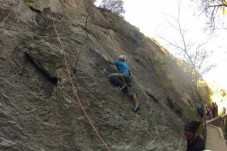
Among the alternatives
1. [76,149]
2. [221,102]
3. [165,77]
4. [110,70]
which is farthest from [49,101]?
[221,102]

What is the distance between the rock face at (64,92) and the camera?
7.11 m

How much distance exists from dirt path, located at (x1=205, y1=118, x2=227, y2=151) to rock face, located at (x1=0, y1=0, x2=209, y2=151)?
10.8 feet

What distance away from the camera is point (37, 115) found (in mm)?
7332

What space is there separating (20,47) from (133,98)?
3.70 meters

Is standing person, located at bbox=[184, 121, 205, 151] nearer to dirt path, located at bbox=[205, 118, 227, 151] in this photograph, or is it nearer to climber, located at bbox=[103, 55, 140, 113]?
climber, located at bbox=[103, 55, 140, 113]

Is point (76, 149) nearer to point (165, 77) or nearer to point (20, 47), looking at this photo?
point (20, 47)

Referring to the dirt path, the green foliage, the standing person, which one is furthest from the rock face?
the green foliage

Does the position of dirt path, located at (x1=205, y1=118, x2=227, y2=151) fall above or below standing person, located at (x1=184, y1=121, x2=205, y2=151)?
below

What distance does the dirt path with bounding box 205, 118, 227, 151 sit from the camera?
Answer: 15.7m

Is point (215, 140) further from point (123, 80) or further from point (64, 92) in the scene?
point (64, 92)

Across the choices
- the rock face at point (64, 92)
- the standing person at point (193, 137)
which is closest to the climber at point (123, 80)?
the rock face at point (64, 92)

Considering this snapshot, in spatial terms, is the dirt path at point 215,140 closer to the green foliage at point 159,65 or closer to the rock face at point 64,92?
the rock face at point 64,92

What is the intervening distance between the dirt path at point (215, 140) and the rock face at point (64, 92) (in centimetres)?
328

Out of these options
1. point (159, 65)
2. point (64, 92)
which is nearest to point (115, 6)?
point (159, 65)
